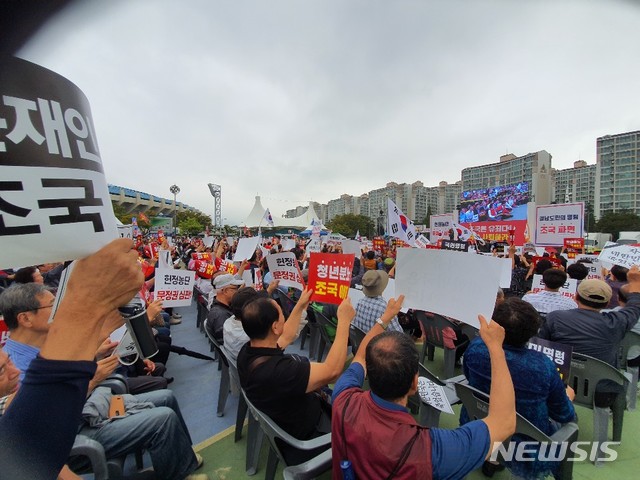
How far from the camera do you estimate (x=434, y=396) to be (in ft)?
5.79

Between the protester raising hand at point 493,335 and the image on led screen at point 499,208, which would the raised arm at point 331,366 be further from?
the image on led screen at point 499,208

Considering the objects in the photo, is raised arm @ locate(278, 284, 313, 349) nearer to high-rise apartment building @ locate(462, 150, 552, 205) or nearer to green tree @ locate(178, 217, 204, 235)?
green tree @ locate(178, 217, 204, 235)

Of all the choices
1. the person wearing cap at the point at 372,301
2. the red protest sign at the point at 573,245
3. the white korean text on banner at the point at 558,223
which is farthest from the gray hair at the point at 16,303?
the red protest sign at the point at 573,245

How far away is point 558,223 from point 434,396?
8553 millimetres

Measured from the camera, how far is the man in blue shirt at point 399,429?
45.0 inches

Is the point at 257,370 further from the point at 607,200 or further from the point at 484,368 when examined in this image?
the point at 607,200

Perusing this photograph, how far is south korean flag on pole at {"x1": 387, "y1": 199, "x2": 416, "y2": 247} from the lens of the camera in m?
6.93

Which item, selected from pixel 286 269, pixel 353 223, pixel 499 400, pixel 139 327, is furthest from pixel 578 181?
pixel 139 327

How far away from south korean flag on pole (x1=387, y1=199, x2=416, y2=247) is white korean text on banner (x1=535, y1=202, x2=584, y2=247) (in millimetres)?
4095

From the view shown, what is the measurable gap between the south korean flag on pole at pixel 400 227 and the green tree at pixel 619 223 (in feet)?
158

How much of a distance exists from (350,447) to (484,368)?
3.95ft

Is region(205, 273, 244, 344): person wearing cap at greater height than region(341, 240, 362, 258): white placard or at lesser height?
lesser

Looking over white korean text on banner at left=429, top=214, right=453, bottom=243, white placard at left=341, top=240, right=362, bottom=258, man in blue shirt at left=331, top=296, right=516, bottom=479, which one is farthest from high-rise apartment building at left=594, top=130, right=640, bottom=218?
man in blue shirt at left=331, top=296, right=516, bottom=479

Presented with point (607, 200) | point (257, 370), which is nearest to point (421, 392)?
point (257, 370)
